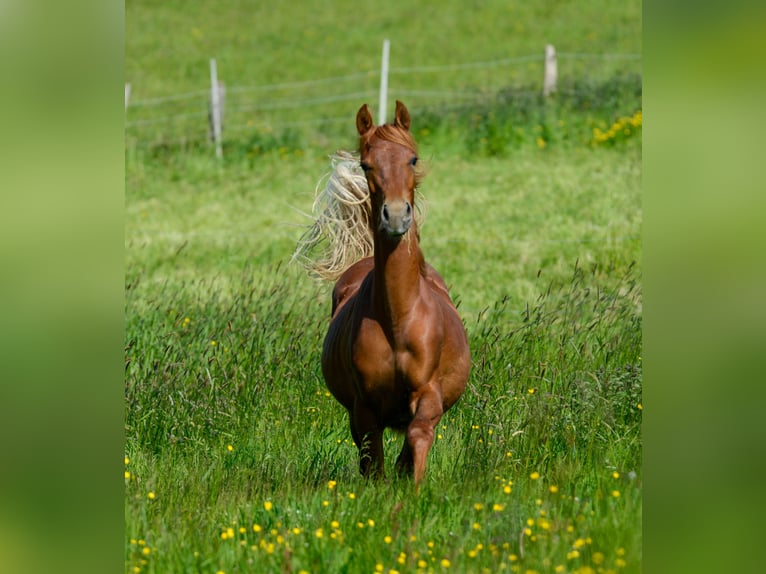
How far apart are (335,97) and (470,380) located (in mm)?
14030

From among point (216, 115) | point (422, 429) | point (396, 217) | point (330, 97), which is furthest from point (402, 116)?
point (330, 97)

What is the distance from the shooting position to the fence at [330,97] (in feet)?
61.9

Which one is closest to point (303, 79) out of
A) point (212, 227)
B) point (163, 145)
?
point (163, 145)

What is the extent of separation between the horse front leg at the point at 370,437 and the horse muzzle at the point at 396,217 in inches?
48.4

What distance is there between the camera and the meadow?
392 cm

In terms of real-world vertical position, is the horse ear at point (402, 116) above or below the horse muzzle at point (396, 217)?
above

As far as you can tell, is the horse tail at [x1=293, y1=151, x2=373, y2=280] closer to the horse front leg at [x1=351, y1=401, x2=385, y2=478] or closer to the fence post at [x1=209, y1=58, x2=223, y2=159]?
the horse front leg at [x1=351, y1=401, x2=385, y2=478]

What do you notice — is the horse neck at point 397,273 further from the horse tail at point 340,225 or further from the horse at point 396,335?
the horse tail at point 340,225

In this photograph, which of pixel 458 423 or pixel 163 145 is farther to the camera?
pixel 163 145

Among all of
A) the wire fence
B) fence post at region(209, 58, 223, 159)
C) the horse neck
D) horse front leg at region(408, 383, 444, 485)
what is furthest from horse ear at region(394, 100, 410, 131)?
fence post at region(209, 58, 223, 159)

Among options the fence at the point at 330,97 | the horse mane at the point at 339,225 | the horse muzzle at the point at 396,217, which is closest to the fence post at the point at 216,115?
the fence at the point at 330,97
